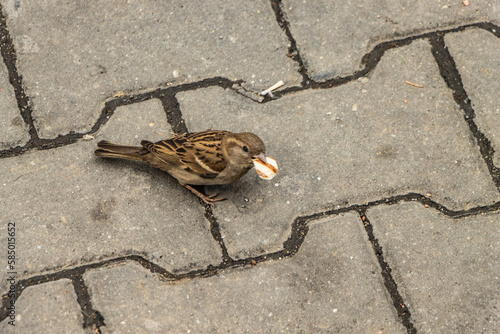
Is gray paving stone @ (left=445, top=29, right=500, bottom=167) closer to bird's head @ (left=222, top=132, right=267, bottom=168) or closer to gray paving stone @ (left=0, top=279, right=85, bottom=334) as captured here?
bird's head @ (left=222, top=132, right=267, bottom=168)

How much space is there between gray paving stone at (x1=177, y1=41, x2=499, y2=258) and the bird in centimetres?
27

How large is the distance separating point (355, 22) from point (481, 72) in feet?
3.22

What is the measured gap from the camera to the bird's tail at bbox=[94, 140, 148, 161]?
3.42 metres

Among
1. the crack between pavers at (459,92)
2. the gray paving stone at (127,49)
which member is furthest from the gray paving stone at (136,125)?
the crack between pavers at (459,92)

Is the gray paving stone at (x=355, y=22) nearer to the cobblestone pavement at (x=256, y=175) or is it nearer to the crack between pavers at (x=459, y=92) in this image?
the cobblestone pavement at (x=256, y=175)

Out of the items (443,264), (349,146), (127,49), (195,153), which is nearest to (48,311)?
(195,153)

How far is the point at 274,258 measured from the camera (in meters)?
3.31

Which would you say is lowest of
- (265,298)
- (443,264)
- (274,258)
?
(443,264)

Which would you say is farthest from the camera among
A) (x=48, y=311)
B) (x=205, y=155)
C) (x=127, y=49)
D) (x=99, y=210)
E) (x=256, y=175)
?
(x=127, y=49)

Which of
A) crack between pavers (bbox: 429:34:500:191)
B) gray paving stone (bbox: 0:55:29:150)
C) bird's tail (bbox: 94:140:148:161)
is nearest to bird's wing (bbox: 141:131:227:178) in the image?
bird's tail (bbox: 94:140:148:161)

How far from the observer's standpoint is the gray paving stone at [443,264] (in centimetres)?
314

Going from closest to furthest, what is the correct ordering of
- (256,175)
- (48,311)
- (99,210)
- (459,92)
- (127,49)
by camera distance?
(48,311)
(99,210)
(256,175)
(459,92)
(127,49)

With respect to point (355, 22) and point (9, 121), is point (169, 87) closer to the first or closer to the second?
point (9, 121)

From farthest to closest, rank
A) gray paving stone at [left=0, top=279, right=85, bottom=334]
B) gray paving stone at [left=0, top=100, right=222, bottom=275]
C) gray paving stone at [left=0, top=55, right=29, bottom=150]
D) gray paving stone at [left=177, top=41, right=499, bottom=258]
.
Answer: gray paving stone at [left=0, top=55, right=29, bottom=150], gray paving stone at [left=177, top=41, right=499, bottom=258], gray paving stone at [left=0, top=100, right=222, bottom=275], gray paving stone at [left=0, top=279, right=85, bottom=334]
